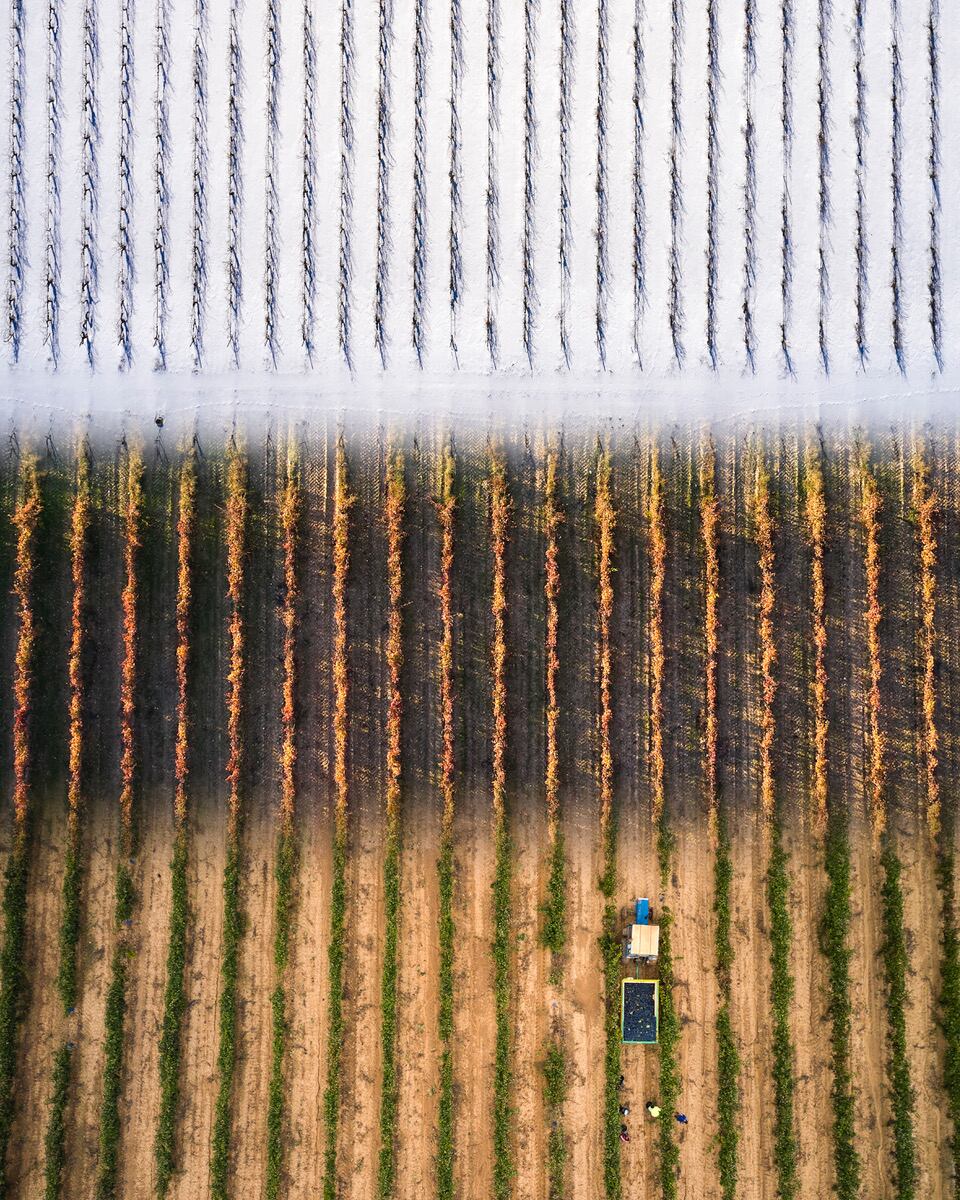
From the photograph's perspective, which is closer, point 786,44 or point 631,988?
point 631,988

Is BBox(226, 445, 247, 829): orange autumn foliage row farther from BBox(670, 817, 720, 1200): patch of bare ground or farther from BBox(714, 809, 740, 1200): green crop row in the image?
BBox(714, 809, 740, 1200): green crop row

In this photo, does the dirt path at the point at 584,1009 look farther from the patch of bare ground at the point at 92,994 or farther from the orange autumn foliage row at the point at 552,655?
the patch of bare ground at the point at 92,994

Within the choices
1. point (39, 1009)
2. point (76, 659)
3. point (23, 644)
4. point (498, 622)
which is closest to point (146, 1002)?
point (39, 1009)

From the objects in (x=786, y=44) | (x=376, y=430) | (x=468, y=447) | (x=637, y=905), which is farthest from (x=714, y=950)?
(x=786, y=44)

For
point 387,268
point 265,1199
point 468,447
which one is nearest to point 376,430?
point 468,447

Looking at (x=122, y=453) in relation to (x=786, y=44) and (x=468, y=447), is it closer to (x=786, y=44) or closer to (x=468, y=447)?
(x=468, y=447)

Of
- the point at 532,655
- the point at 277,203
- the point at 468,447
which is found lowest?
the point at 532,655

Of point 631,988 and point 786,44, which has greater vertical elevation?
point 786,44
